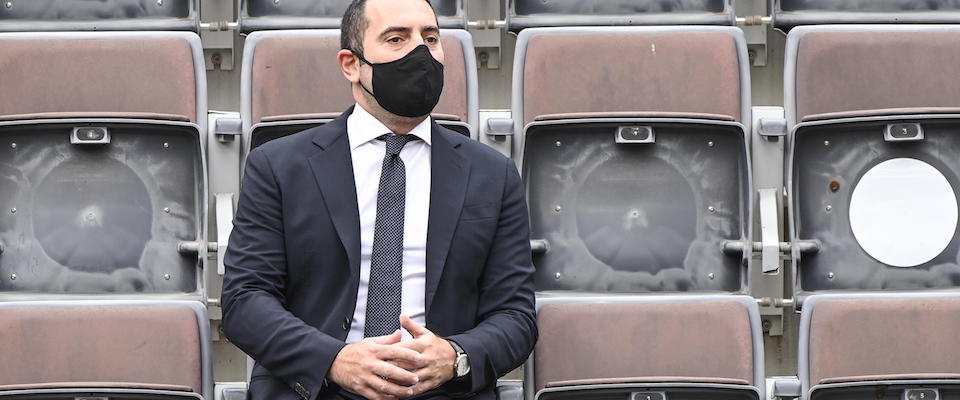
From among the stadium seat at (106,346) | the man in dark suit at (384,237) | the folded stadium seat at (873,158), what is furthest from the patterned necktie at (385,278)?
the folded stadium seat at (873,158)

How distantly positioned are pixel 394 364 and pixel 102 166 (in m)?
0.31

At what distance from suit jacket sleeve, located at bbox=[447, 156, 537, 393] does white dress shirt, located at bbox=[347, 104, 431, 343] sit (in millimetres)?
30

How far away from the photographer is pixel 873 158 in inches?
31.1

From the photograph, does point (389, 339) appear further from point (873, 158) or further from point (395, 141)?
point (873, 158)

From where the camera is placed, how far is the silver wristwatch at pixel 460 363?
556 mm

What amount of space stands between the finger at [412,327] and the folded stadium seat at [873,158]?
0.29 meters

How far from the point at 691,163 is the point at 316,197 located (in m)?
0.28

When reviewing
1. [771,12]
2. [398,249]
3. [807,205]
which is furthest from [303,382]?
[771,12]

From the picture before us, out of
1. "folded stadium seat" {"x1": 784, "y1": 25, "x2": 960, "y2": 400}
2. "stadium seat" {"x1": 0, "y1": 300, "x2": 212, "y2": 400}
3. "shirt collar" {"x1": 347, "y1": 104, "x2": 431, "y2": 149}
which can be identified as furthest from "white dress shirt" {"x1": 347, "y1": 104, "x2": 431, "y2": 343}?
"folded stadium seat" {"x1": 784, "y1": 25, "x2": 960, "y2": 400}

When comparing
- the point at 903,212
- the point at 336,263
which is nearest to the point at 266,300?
the point at 336,263

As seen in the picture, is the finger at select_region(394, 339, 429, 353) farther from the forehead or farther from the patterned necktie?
the forehead

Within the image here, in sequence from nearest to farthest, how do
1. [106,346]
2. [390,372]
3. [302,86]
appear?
[390,372] → [106,346] → [302,86]

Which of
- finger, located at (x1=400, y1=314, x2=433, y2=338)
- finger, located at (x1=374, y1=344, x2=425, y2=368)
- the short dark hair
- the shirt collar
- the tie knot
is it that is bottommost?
finger, located at (x1=374, y1=344, x2=425, y2=368)

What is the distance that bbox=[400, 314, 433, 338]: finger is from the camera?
1.79ft
